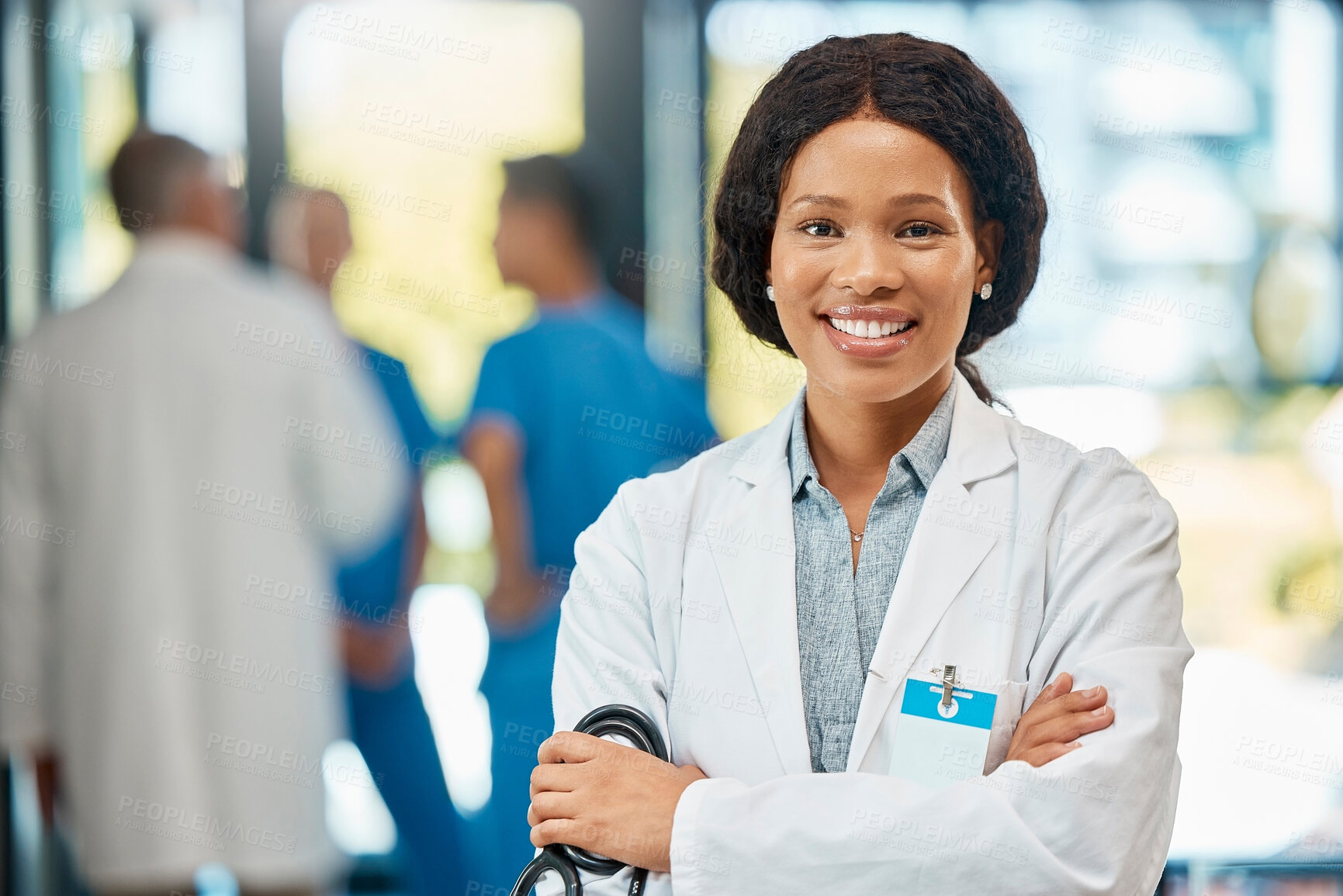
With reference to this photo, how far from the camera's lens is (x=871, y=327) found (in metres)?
1.20

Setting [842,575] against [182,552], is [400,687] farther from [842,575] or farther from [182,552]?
[842,575]

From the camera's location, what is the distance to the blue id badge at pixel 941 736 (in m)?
1.13

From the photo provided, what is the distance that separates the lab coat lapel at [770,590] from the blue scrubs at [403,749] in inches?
62.7

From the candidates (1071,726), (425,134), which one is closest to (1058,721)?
(1071,726)

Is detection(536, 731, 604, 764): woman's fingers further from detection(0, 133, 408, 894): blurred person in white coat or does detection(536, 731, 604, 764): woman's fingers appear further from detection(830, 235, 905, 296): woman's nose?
detection(0, 133, 408, 894): blurred person in white coat

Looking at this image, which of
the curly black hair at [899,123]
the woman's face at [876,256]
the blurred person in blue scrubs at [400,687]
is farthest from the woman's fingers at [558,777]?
the blurred person in blue scrubs at [400,687]

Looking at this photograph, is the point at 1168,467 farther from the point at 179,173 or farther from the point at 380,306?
the point at 179,173

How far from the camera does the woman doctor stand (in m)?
1.09

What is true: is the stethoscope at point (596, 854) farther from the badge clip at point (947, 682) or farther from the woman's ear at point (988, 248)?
the woman's ear at point (988, 248)

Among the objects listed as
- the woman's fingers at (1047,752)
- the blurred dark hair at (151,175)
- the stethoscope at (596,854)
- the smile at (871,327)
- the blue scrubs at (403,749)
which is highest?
the blurred dark hair at (151,175)

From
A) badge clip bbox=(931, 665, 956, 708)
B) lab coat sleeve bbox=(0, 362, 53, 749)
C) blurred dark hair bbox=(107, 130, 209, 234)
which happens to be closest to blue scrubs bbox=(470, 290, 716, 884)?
blurred dark hair bbox=(107, 130, 209, 234)

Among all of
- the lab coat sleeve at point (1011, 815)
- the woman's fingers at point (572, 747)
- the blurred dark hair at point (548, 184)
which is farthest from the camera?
the blurred dark hair at point (548, 184)

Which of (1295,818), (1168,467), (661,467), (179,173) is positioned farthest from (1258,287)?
(179,173)

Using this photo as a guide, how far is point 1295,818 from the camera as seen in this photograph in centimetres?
292
